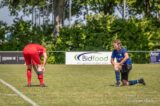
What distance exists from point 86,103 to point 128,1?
56.7m

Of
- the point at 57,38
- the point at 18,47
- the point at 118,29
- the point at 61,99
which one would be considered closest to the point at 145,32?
the point at 118,29

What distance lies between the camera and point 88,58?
54.7 metres

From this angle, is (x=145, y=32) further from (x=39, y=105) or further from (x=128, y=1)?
(x=39, y=105)

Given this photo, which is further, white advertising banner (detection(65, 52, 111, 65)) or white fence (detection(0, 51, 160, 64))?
white fence (detection(0, 51, 160, 64))

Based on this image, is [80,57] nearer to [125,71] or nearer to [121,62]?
[125,71]

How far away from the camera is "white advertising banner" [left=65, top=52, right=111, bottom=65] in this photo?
177ft

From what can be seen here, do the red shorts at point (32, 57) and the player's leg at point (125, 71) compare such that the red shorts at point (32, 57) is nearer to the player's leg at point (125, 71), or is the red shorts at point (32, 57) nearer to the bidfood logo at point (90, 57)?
the player's leg at point (125, 71)

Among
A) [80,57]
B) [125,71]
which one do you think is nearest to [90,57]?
[80,57]

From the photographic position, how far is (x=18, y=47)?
64312 millimetres

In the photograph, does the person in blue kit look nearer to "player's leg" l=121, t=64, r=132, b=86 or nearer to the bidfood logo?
"player's leg" l=121, t=64, r=132, b=86

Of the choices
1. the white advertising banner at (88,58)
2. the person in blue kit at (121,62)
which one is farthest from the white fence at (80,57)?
the person in blue kit at (121,62)

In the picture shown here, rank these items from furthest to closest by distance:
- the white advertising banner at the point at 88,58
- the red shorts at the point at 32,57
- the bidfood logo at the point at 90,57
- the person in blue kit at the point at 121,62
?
the bidfood logo at the point at 90,57
the white advertising banner at the point at 88,58
the person in blue kit at the point at 121,62
the red shorts at the point at 32,57

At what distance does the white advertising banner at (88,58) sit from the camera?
5403 centimetres

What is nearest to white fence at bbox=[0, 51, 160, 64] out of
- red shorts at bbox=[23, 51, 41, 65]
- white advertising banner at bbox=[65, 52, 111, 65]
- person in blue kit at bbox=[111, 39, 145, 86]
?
white advertising banner at bbox=[65, 52, 111, 65]
